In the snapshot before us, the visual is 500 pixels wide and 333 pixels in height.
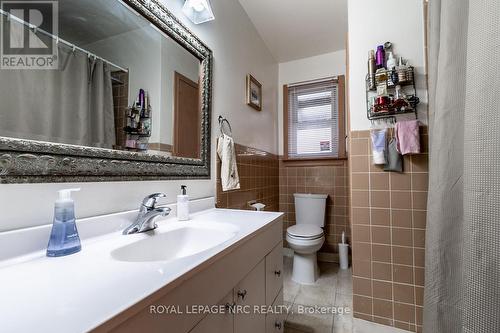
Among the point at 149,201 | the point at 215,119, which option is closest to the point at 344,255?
the point at 215,119

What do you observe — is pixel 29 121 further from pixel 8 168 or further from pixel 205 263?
pixel 205 263

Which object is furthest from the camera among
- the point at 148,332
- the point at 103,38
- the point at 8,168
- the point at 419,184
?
the point at 419,184

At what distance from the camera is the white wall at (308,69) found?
8.70 feet

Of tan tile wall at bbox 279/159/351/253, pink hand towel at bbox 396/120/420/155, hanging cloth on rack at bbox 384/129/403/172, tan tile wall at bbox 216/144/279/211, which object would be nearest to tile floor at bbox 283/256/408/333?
tan tile wall at bbox 279/159/351/253

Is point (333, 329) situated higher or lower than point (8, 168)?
lower

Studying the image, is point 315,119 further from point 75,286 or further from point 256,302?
point 75,286

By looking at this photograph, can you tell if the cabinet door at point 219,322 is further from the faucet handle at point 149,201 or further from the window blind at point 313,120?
the window blind at point 313,120

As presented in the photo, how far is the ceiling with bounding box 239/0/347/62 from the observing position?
1.95 metres

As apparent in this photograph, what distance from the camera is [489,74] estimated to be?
2.20 ft

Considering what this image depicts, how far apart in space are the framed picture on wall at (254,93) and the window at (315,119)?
700 millimetres

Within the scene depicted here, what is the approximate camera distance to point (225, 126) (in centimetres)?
167

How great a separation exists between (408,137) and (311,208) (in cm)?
131

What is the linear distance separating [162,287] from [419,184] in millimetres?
1556

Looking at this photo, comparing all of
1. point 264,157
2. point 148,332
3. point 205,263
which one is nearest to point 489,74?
point 205,263
